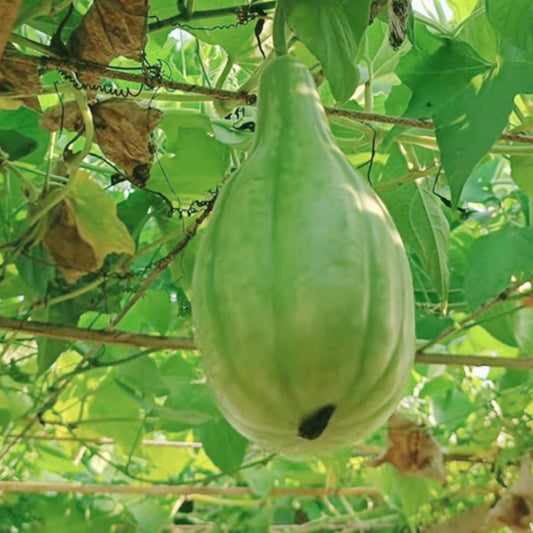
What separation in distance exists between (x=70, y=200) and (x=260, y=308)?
0.49 metres

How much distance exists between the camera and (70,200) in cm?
98

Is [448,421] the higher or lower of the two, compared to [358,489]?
higher

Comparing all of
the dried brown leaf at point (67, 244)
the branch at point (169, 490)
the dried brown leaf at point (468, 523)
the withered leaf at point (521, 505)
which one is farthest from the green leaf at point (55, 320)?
the dried brown leaf at point (468, 523)

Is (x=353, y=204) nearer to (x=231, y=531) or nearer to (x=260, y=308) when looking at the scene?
(x=260, y=308)

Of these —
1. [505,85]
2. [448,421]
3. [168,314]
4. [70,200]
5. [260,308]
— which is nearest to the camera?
[260,308]

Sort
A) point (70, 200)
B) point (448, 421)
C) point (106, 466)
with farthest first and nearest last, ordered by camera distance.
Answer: point (106, 466), point (448, 421), point (70, 200)

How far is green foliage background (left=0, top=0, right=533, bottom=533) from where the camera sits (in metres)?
0.82

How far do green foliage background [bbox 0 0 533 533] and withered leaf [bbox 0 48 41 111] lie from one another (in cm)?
1

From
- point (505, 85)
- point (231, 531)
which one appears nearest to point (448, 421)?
point (231, 531)

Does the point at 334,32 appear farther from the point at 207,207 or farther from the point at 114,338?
the point at 114,338

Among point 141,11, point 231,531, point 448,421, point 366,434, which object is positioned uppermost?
point 141,11

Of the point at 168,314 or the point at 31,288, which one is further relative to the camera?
the point at 168,314

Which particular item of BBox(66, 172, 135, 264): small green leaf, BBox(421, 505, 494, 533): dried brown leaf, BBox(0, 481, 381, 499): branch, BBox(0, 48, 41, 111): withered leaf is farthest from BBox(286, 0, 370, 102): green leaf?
BBox(421, 505, 494, 533): dried brown leaf

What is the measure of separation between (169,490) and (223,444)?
0.69 meters
